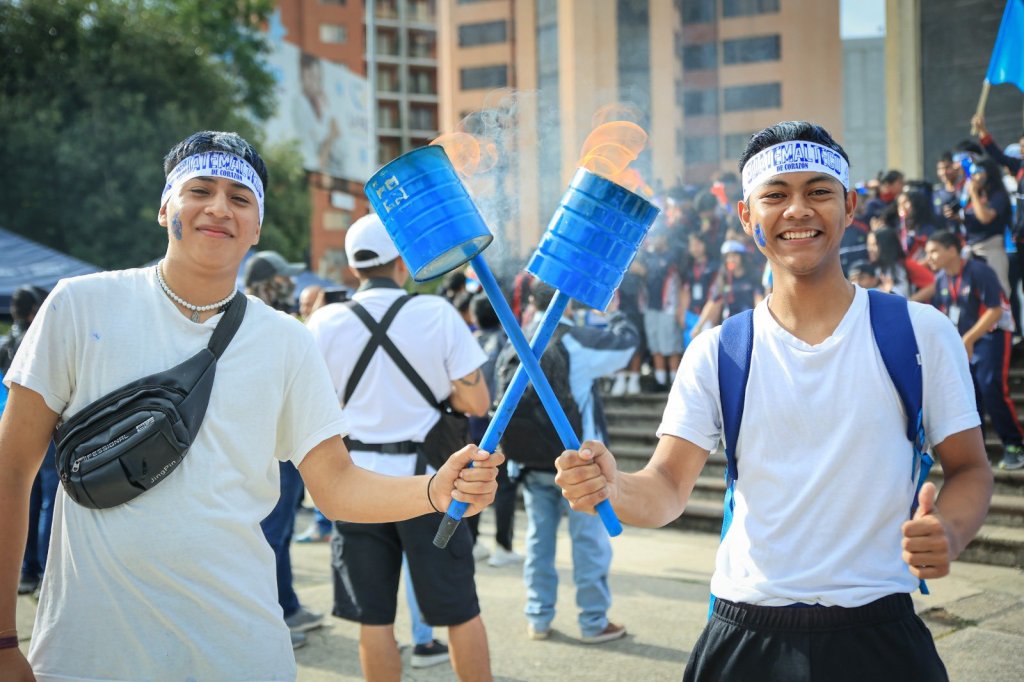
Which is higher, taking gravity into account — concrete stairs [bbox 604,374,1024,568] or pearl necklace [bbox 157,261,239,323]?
pearl necklace [bbox 157,261,239,323]

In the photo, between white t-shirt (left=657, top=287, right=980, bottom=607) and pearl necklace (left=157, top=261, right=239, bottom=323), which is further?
pearl necklace (left=157, top=261, right=239, bottom=323)

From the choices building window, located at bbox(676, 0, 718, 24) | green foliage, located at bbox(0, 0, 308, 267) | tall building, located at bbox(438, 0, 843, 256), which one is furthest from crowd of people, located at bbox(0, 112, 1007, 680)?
green foliage, located at bbox(0, 0, 308, 267)

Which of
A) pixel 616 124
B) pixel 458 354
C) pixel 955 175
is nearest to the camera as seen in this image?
pixel 616 124

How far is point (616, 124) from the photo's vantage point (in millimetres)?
2598

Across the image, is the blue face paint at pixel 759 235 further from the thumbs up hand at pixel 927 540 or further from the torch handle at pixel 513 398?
the thumbs up hand at pixel 927 540

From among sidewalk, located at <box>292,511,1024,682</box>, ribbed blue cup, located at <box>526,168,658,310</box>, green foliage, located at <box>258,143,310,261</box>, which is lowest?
sidewalk, located at <box>292,511,1024,682</box>

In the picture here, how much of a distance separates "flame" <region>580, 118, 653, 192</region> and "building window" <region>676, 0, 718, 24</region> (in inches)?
807

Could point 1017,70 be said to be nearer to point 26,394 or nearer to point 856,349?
point 856,349

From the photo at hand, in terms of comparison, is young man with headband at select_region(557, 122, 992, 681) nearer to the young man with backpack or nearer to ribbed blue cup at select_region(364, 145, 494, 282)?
ribbed blue cup at select_region(364, 145, 494, 282)

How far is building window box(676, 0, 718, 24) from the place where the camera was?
2202cm

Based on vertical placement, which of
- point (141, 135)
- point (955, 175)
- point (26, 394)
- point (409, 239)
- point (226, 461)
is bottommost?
point (226, 461)

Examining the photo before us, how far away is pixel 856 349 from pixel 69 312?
5.83 feet

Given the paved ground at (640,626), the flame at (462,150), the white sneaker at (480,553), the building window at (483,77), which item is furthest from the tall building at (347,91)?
the flame at (462,150)

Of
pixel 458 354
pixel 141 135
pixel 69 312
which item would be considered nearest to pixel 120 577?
pixel 69 312
